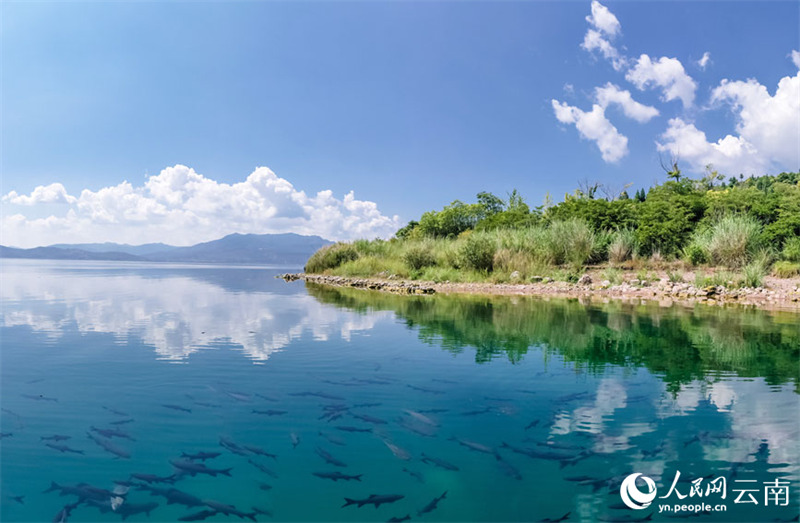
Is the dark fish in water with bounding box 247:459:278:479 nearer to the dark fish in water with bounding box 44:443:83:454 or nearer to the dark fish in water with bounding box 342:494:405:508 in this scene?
the dark fish in water with bounding box 342:494:405:508

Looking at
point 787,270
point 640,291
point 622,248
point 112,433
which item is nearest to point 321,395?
point 112,433

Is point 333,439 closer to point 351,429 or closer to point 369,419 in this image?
point 351,429

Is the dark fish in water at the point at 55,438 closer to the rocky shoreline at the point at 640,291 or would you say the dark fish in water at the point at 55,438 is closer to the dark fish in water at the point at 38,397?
the dark fish in water at the point at 38,397

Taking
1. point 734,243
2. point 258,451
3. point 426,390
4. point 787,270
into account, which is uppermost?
point 734,243

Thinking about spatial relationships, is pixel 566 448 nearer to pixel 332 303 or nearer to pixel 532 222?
pixel 332 303

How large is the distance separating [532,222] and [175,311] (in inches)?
737

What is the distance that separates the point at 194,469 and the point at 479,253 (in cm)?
1642

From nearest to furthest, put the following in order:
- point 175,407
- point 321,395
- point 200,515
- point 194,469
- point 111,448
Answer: point 200,515 → point 194,469 → point 111,448 → point 175,407 → point 321,395

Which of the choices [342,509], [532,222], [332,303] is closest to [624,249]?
[532,222]

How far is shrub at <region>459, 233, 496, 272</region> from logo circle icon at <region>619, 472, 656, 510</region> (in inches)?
624

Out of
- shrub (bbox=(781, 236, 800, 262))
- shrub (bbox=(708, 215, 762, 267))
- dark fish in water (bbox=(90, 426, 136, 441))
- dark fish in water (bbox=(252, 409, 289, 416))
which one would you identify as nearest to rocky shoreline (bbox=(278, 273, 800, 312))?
shrub (bbox=(781, 236, 800, 262))

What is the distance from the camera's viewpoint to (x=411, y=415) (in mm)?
4008

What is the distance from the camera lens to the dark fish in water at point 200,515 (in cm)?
254

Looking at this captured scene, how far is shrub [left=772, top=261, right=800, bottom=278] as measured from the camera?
14211mm
